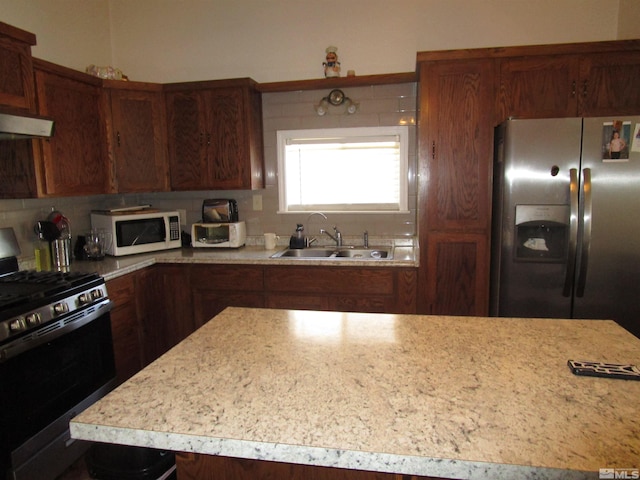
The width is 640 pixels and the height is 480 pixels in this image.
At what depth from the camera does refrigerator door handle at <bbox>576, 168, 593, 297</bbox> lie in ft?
7.13

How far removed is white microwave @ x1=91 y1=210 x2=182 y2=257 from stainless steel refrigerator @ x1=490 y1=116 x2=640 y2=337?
7.80 feet

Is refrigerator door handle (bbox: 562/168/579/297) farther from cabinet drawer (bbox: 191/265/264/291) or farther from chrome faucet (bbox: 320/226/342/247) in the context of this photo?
cabinet drawer (bbox: 191/265/264/291)

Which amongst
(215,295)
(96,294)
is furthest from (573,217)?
(96,294)

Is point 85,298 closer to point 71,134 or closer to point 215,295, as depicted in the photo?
point 215,295

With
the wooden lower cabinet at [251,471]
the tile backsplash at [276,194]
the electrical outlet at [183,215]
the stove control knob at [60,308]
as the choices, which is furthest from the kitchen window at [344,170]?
the wooden lower cabinet at [251,471]

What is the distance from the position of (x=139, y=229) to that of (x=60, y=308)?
1152 mm

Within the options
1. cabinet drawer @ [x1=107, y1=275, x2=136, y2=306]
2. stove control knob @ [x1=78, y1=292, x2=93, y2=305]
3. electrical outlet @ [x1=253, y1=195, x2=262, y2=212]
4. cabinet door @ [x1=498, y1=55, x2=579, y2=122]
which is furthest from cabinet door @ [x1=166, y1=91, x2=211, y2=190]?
cabinet door @ [x1=498, y1=55, x2=579, y2=122]

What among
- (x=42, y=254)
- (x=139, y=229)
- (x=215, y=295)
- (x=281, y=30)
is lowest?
(x=215, y=295)

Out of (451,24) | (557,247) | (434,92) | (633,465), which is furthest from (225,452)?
(451,24)

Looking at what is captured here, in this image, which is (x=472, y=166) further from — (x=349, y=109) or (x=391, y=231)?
(x=349, y=109)

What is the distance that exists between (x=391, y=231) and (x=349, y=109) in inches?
39.8

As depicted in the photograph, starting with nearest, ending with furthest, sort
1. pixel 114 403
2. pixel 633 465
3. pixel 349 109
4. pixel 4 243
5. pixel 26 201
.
→ 1. pixel 633 465
2. pixel 114 403
3. pixel 4 243
4. pixel 26 201
5. pixel 349 109

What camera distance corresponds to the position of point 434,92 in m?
2.58

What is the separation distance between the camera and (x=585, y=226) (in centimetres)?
219
